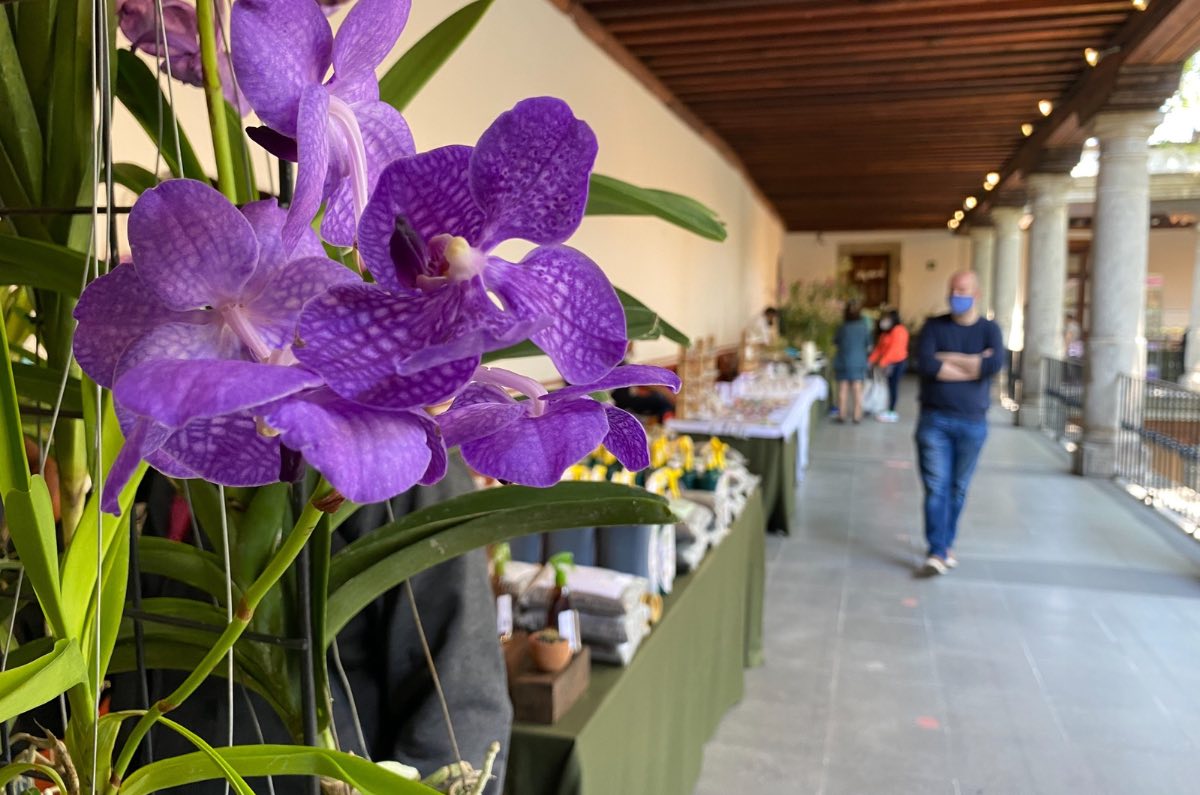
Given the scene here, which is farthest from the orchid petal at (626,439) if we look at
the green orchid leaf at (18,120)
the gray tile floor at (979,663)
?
the gray tile floor at (979,663)

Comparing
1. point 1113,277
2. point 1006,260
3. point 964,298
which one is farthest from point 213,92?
point 1006,260

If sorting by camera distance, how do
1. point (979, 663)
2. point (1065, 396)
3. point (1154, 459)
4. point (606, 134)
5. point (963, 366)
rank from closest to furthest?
point (979, 663) < point (963, 366) < point (606, 134) < point (1154, 459) < point (1065, 396)

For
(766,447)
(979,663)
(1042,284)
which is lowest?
(979,663)

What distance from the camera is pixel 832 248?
21.0 meters

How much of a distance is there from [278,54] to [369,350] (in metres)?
0.15

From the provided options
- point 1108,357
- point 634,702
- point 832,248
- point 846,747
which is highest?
point 832,248

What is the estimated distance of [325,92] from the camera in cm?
35

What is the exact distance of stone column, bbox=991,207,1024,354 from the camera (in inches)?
518

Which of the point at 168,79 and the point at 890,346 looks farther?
the point at 890,346

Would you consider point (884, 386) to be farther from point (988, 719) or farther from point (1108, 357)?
point (988, 719)

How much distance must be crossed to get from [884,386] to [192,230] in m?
12.6

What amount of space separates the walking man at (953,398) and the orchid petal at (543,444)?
4847 millimetres

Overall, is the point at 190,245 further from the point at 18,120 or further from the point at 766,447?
the point at 766,447

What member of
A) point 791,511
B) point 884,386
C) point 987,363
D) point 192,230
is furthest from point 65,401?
point 884,386
